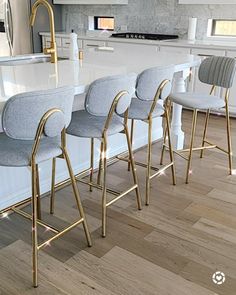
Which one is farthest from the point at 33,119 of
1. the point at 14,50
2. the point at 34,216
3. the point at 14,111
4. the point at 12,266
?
the point at 14,50

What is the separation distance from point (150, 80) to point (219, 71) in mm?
931

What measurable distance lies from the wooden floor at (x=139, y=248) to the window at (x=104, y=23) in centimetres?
379

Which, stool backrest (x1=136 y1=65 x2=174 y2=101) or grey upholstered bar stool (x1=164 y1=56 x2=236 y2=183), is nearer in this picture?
stool backrest (x1=136 y1=65 x2=174 y2=101)

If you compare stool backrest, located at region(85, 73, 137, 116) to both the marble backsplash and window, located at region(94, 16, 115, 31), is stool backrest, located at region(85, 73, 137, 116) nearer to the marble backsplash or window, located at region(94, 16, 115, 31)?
the marble backsplash

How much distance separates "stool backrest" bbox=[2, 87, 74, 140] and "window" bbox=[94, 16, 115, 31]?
4518mm

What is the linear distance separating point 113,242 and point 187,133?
2112 mm

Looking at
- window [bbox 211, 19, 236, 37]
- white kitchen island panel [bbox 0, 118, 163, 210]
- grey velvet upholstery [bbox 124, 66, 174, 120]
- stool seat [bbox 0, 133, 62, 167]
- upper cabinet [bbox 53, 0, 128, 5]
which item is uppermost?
upper cabinet [bbox 53, 0, 128, 5]

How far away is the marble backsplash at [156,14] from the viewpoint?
468 centimetres

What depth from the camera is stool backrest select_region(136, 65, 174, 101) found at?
6.57 ft

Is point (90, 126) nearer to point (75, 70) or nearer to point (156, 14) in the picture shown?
point (75, 70)

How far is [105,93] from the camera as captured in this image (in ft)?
5.59

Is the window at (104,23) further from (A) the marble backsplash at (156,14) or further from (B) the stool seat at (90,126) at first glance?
(B) the stool seat at (90,126)

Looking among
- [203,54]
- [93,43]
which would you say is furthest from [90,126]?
[93,43]

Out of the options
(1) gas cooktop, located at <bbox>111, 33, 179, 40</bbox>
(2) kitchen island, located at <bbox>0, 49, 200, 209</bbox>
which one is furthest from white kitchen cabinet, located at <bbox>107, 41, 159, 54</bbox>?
(2) kitchen island, located at <bbox>0, 49, 200, 209</bbox>
